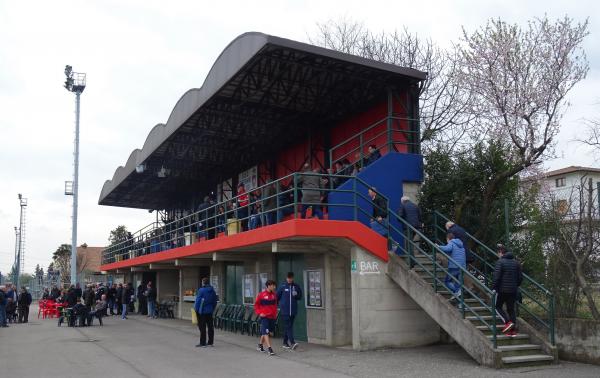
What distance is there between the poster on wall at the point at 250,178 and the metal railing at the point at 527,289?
1304 cm

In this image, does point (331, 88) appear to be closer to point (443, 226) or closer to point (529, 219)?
point (443, 226)

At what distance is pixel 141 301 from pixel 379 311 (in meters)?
20.4

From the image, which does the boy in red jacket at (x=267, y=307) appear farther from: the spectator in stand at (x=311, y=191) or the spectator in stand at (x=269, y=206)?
the spectator in stand at (x=269, y=206)

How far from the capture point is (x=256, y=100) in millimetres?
20250

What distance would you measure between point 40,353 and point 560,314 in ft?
37.8

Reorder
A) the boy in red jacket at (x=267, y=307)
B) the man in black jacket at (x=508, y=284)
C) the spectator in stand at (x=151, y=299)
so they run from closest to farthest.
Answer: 1. the man in black jacket at (x=508, y=284)
2. the boy in red jacket at (x=267, y=307)
3. the spectator in stand at (x=151, y=299)

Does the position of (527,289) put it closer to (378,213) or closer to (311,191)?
(378,213)

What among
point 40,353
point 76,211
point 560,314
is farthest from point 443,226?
point 76,211

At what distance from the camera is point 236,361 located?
489 inches

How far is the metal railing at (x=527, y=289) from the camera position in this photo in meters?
11.3

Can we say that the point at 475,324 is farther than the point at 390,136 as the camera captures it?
No

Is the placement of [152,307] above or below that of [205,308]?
below

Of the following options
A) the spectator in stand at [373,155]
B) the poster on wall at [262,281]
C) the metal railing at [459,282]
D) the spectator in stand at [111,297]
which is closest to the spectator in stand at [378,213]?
the metal railing at [459,282]

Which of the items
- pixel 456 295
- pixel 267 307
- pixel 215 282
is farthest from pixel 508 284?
pixel 215 282
